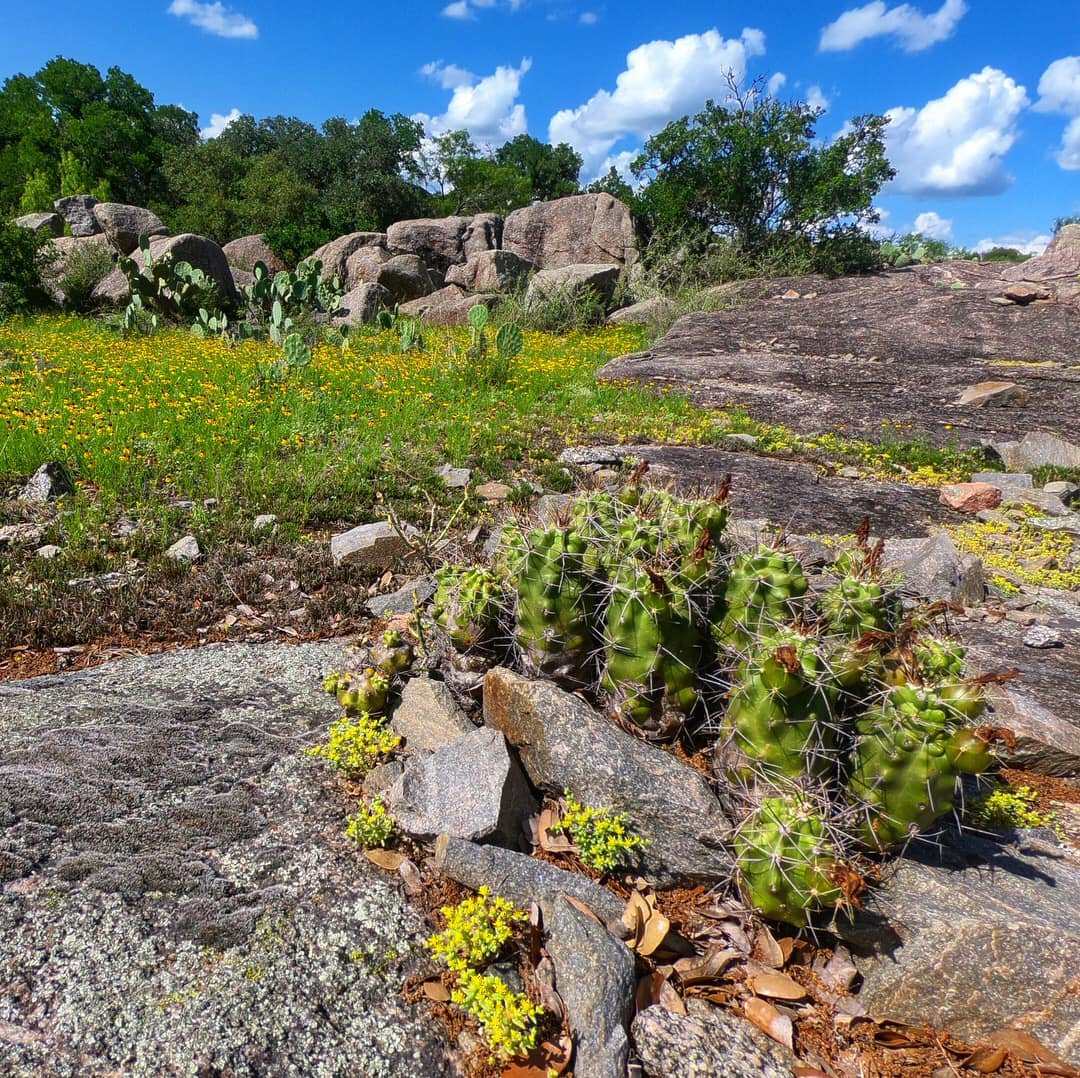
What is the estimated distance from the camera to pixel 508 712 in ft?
9.16

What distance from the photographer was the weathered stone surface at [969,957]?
2.00 metres

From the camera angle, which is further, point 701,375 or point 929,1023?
point 701,375

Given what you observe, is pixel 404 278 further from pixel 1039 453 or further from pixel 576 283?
pixel 1039 453


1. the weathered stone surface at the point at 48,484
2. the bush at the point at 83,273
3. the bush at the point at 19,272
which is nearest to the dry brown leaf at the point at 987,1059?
the weathered stone surface at the point at 48,484

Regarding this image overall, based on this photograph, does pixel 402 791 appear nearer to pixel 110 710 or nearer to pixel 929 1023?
pixel 110 710

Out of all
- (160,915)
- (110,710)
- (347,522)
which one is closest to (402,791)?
(160,915)

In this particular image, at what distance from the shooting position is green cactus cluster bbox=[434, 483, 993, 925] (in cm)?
209

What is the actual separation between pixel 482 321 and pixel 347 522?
279 inches

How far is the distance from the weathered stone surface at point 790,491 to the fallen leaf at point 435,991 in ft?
12.3

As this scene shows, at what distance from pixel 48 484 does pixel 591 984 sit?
5.36 metres

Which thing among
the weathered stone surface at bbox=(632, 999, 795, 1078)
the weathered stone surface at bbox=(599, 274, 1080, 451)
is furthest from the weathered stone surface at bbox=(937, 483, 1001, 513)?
the weathered stone surface at bbox=(632, 999, 795, 1078)

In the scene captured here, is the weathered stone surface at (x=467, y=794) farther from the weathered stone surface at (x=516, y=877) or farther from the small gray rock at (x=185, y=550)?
the small gray rock at (x=185, y=550)

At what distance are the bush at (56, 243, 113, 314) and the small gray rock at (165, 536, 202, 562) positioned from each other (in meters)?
14.8

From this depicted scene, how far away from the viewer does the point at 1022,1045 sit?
196cm
